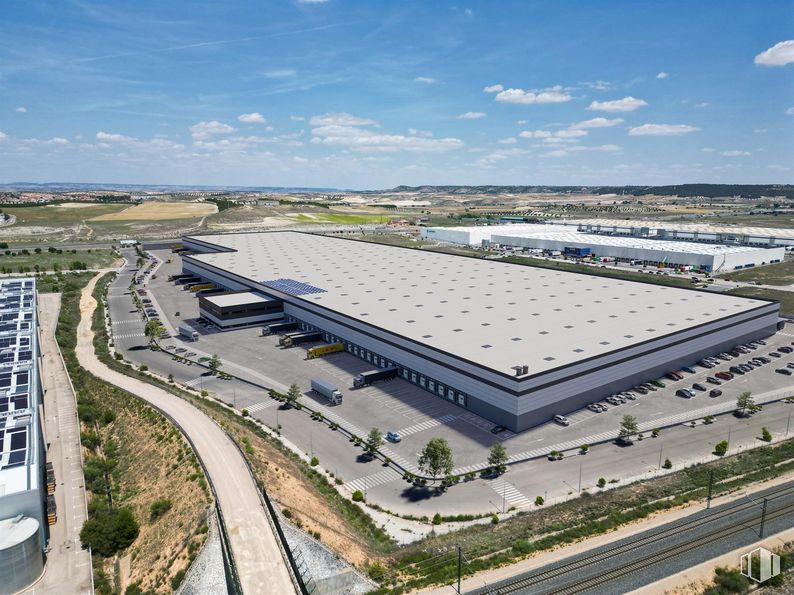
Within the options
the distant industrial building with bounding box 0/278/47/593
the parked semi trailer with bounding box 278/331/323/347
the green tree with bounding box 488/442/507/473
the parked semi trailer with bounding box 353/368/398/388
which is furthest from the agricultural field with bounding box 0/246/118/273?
the green tree with bounding box 488/442/507/473

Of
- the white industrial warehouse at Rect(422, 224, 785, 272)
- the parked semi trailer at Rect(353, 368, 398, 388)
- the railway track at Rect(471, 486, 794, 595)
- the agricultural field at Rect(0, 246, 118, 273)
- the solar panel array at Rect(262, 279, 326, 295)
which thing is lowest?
the railway track at Rect(471, 486, 794, 595)

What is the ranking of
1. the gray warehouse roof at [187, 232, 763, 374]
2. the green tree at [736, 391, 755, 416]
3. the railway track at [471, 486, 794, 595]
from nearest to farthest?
the railway track at [471, 486, 794, 595] < the green tree at [736, 391, 755, 416] < the gray warehouse roof at [187, 232, 763, 374]

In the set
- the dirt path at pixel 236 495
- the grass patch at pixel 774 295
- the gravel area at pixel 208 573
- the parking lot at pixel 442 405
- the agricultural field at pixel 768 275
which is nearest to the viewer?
the dirt path at pixel 236 495

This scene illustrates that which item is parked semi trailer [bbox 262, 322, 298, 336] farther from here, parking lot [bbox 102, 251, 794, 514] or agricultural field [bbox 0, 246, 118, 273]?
agricultural field [bbox 0, 246, 118, 273]

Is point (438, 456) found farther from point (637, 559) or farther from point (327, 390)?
point (327, 390)

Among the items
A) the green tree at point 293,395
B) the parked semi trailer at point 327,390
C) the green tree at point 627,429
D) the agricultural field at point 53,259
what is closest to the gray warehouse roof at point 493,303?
the green tree at point 627,429

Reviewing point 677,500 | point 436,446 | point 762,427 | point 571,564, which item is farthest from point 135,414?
point 762,427

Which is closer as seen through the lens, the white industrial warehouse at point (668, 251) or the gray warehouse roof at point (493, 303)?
the gray warehouse roof at point (493, 303)

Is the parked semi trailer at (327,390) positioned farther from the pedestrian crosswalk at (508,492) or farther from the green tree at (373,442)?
the pedestrian crosswalk at (508,492)
